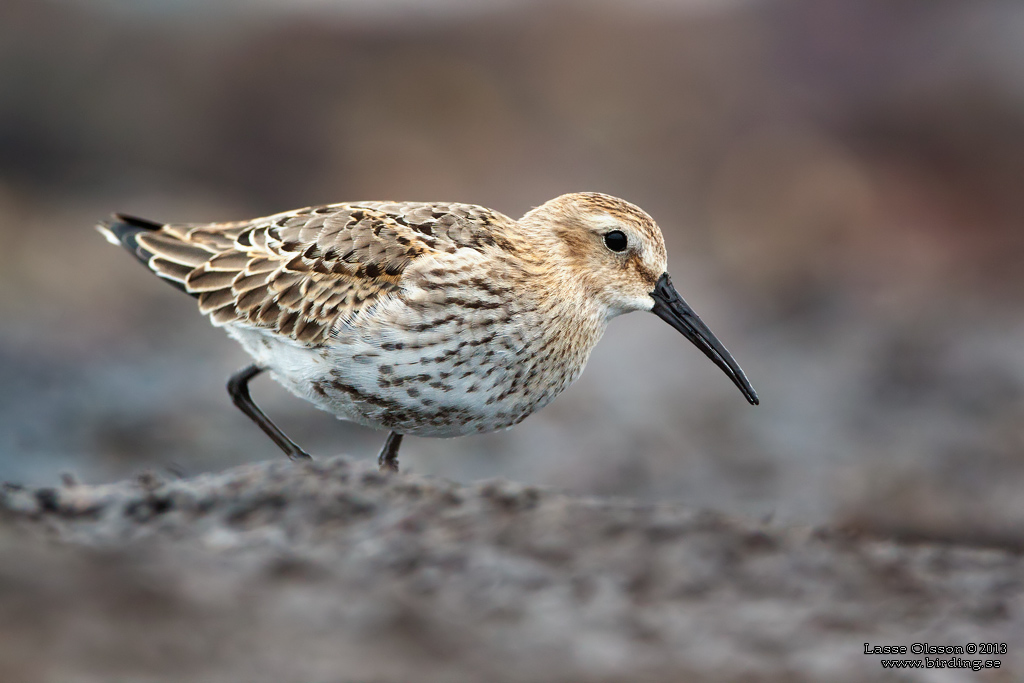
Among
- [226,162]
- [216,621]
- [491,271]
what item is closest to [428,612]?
[216,621]

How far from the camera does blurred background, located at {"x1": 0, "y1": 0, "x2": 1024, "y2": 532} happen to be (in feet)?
33.8

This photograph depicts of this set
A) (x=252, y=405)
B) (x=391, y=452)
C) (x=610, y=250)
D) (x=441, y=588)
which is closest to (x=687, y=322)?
(x=610, y=250)

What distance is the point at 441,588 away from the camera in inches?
128

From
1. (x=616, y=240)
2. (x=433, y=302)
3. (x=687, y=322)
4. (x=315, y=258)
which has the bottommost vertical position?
(x=433, y=302)

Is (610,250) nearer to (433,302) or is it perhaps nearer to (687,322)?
(687,322)

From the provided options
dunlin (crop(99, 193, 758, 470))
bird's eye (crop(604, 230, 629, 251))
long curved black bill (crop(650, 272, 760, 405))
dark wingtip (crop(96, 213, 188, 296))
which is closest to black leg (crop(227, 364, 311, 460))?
dunlin (crop(99, 193, 758, 470))

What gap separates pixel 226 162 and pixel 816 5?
9.85m

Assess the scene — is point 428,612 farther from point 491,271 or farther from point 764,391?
point 764,391

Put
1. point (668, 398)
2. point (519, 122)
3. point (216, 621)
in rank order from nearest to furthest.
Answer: point (216, 621)
point (668, 398)
point (519, 122)

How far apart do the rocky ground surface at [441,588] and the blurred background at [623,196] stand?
5.50 meters

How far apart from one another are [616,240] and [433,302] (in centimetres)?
105

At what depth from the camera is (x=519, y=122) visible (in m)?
16.7

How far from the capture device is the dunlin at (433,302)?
4.74m

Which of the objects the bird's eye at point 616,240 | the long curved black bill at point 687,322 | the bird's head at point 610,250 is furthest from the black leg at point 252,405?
the long curved black bill at point 687,322
